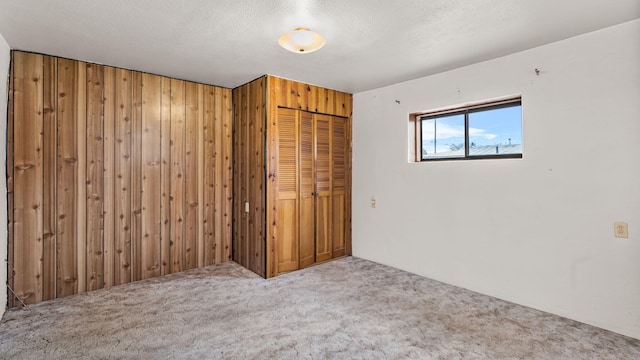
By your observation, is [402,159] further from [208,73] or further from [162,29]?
[162,29]

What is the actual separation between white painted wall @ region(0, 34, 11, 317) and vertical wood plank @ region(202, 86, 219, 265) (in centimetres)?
179

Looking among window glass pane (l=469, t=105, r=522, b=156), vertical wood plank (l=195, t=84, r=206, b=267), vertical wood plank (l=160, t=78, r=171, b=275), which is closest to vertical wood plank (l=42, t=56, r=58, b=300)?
vertical wood plank (l=160, t=78, r=171, b=275)

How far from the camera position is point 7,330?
2463 mm

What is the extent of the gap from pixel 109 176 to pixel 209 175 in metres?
1.09

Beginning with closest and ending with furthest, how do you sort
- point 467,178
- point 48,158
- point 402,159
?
point 48,158 → point 467,178 → point 402,159

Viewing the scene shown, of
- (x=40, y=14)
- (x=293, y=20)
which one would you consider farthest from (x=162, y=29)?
(x=293, y=20)

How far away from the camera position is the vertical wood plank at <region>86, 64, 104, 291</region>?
323 cm

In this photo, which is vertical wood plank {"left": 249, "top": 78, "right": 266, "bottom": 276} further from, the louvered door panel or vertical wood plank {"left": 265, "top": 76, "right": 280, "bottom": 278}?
the louvered door panel

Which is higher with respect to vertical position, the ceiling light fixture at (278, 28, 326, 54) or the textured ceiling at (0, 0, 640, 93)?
the textured ceiling at (0, 0, 640, 93)

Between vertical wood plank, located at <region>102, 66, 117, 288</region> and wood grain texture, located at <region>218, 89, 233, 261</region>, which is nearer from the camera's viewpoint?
vertical wood plank, located at <region>102, 66, 117, 288</region>

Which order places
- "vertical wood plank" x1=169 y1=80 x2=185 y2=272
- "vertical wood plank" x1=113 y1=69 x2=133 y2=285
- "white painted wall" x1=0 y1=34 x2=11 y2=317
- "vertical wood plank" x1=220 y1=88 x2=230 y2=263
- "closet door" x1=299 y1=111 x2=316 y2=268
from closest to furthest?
"white painted wall" x1=0 y1=34 x2=11 y2=317
"vertical wood plank" x1=113 y1=69 x2=133 y2=285
"vertical wood plank" x1=169 y1=80 x2=185 y2=272
"closet door" x1=299 y1=111 x2=316 y2=268
"vertical wood plank" x1=220 y1=88 x2=230 y2=263

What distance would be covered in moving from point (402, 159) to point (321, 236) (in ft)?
4.77

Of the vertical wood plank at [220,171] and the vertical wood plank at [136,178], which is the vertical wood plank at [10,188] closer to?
the vertical wood plank at [136,178]

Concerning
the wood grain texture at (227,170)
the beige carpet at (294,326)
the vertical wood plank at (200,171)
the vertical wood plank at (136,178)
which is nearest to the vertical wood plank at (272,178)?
the beige carpet at (294,326)
